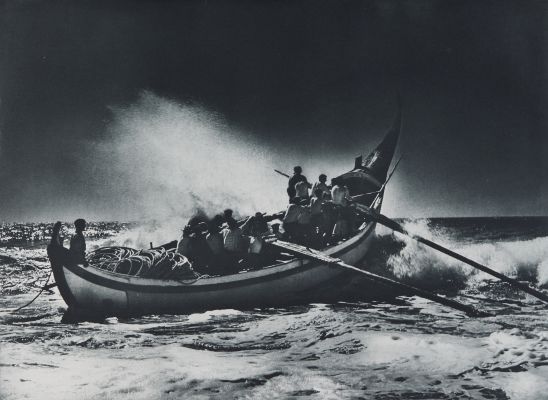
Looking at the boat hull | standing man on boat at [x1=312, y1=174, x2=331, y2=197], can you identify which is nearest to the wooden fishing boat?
the boat hull

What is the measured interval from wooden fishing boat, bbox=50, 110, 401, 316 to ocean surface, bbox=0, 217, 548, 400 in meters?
0.17

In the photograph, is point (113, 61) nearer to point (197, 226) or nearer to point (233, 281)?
point (197, 226)

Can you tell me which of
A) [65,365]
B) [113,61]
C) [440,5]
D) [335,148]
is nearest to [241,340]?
[65,365]

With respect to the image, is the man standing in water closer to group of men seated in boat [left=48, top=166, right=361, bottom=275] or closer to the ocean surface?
group of men seated in boat [left=48, top=166, right=361, bottom=275]

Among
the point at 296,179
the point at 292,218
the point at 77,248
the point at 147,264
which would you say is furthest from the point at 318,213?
the point at 77,248

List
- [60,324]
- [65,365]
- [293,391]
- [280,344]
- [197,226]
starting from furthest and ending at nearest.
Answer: [197,226] → [60,324] → [280,344] → [65,365] → [293,391]

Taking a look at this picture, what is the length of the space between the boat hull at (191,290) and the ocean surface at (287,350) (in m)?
0.17

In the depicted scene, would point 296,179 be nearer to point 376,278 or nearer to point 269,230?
point 269,230

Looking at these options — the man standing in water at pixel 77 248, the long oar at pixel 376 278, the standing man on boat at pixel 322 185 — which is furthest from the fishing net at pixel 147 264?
the standing man on boat at pixel 322 185

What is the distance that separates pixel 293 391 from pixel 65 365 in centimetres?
252

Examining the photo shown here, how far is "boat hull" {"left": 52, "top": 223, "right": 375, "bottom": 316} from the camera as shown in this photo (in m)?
5.94

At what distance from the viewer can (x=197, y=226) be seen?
692cm

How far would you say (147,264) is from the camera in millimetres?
6309

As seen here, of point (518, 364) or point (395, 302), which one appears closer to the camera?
point (518, 364)
